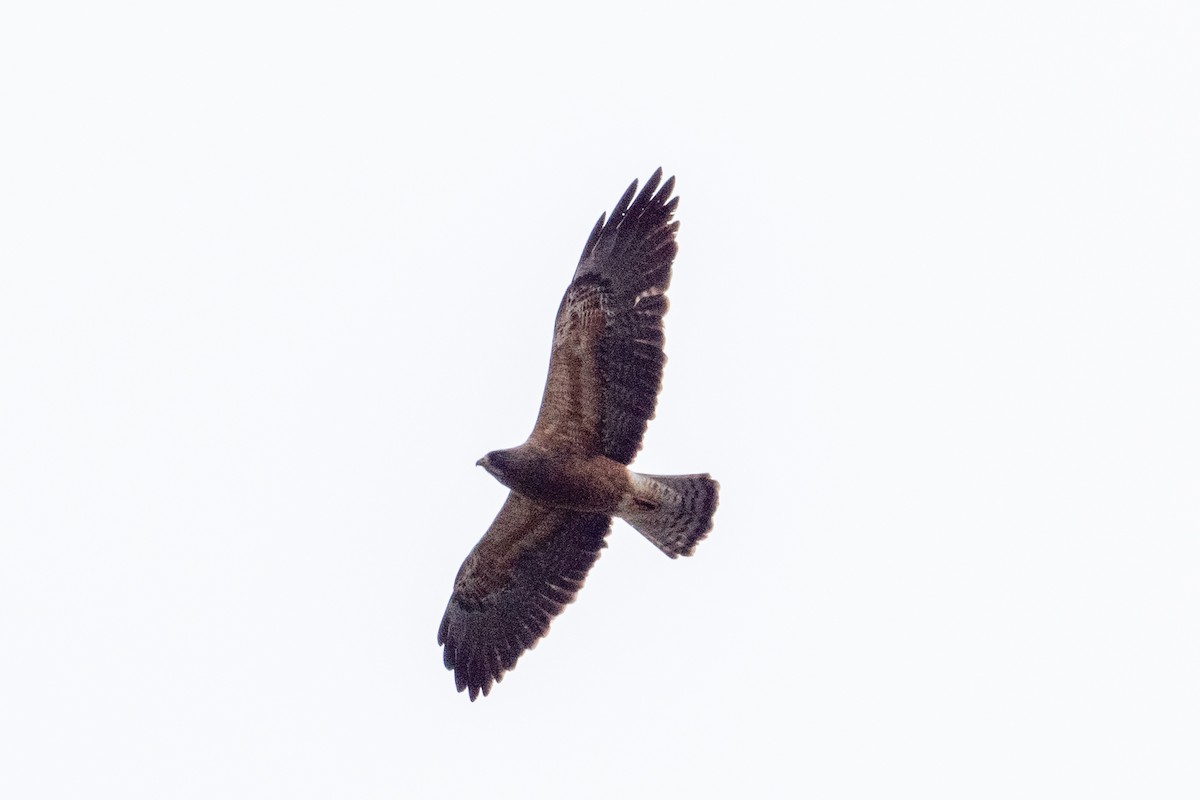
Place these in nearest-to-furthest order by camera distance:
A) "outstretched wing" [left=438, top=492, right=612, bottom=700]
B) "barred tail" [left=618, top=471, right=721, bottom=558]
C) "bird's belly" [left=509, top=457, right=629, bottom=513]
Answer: "bird's belly" [left=509, top=457, right=629, bottom=513] → "barred tail" [left=618, top=471, right=721, bottom=558] → "outstretched wing" [left=438, top=492, right=612, bottom=700]

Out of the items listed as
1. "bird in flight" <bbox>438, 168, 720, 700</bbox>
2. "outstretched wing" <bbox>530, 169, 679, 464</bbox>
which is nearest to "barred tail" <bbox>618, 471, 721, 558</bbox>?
"bird in flight" <bbox>438, 168, 720, 700</bbox>

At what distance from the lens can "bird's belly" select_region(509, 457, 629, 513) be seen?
1323 centimetres

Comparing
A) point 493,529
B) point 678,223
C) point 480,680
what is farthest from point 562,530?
point 678,223

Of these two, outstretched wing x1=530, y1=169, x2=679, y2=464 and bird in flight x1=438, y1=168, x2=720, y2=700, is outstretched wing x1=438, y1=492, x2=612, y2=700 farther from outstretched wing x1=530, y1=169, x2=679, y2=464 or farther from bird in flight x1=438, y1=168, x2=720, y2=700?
outstretched wing x1=530, y1=169, x2=679, y2=464

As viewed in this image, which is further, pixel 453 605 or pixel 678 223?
pixel 453 605

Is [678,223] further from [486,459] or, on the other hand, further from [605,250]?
[486,459]

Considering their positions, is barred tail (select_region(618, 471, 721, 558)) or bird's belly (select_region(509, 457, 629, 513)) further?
barred tail (select_region(618, 471, 721, 558))

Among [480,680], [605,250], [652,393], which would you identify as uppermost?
[605,250]

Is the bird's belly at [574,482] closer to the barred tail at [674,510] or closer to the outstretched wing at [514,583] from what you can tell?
the barred tail at [674,510]

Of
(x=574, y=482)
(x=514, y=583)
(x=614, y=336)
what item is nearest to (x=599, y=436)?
(x=574, y=482)

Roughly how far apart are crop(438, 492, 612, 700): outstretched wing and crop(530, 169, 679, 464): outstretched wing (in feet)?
2.58

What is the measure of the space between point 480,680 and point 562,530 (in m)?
1.43

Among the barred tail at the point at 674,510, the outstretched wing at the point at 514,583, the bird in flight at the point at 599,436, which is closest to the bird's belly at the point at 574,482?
the bird in flight at the point at 599,436

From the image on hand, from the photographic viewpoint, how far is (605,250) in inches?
530
